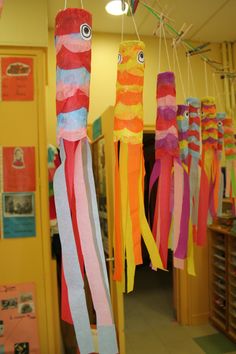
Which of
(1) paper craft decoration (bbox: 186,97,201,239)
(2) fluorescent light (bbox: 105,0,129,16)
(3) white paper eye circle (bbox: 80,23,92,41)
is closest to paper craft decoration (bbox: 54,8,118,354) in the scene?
(3) white paper eye circle (bbox: 80,23,92,41)

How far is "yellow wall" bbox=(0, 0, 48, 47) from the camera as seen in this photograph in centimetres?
192

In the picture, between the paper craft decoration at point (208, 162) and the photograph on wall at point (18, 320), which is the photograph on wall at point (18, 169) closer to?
the photograph on wall at point (18, 320)

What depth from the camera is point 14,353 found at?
161cm

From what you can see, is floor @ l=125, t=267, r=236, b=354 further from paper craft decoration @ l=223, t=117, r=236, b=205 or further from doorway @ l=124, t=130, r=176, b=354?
paper craft decoration @ l=223, t=117, r=236, b=205

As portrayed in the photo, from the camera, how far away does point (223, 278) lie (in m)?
2.75

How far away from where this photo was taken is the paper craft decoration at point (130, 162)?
778 mm

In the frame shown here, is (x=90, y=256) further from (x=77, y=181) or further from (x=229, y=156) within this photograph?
(x=229, y=156)

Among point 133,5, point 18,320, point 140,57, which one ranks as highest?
point 133,5

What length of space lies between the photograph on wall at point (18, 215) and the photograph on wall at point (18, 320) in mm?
284


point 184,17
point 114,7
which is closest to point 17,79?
point 114,7

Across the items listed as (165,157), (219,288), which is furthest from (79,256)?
(219,288)

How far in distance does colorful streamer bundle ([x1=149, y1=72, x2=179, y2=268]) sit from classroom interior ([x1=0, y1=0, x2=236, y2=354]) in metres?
0.10

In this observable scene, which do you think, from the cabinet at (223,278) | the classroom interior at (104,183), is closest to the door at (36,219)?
the classroom interior at (104,183)

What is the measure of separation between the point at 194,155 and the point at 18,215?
1.06 m
